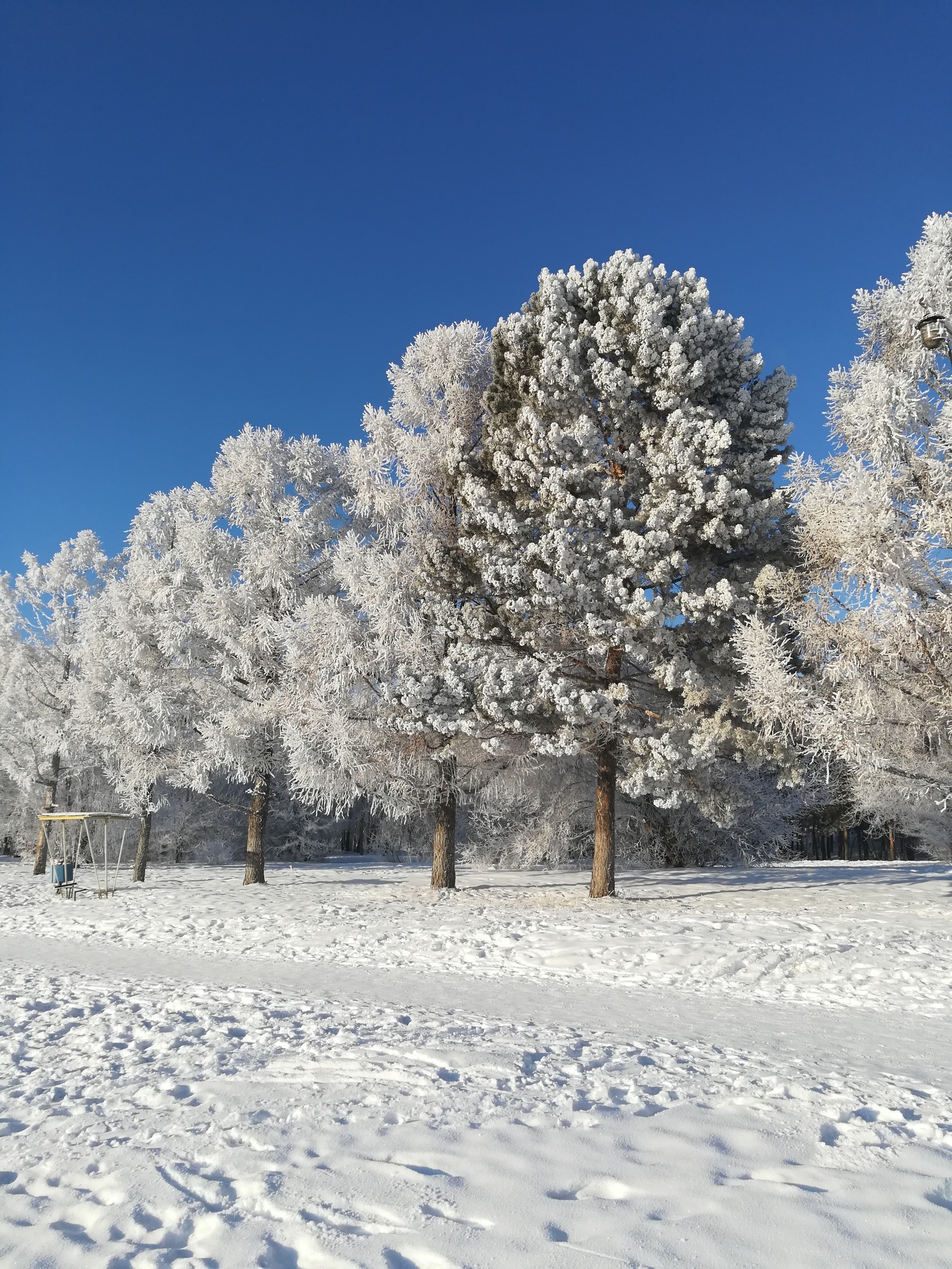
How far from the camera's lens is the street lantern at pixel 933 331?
32.7 ft

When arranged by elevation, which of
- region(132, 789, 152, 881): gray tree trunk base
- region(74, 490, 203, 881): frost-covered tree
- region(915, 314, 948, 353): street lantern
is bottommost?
region(132, 789, 152, 881): gray tree trunk base

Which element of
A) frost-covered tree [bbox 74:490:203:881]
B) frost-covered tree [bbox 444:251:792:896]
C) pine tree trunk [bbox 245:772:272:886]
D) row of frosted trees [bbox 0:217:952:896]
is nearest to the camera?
row of frosted trees [bbox 0:217:952:896]

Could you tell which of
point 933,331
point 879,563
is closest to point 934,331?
point 933,331

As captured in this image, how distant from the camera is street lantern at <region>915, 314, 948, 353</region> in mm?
9977

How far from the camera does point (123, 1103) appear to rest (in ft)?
15.3

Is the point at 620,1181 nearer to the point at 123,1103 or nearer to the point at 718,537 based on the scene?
the point at 123,1103

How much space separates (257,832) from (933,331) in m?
16.8

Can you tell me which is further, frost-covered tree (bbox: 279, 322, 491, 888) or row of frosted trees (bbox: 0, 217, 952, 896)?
frost-covered tree (bbox: 279, 322, 491, 888)

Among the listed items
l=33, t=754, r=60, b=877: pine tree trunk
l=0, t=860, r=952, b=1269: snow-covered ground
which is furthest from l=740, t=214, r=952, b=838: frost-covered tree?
l=33, t=754, r=60, b=877: pine tree trunk

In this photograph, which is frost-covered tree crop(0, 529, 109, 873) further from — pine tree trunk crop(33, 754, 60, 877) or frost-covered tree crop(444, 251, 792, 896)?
frost-covered tree crop(444, 251, 792, 896)

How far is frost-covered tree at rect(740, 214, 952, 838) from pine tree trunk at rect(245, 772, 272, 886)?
1190cm

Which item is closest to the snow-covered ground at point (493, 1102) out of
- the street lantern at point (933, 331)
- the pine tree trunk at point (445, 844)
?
the pine tree trunk at point (445, 844)

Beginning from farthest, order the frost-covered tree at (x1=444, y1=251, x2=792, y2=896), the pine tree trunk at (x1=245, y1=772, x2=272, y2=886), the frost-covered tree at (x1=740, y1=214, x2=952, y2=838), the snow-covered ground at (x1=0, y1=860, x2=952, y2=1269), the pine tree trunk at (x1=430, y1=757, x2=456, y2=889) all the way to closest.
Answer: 1. the pine tree trunk at (x1=245, y1=772, x2=272, y2=886)
2. the pine tree trunk at (x1=430, y1=757, x2=456, y2=889)
3. the frost-covered tree at (x1=444, y1=251, x2=792, y2=896)
4. the frost-covered tree at (x1=740, y1=214, x2=952, y2=838)
5. the snow-covered ground at (x1=0, y1=860, x2=952, y2=1269)

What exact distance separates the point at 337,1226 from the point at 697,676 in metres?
10.6
